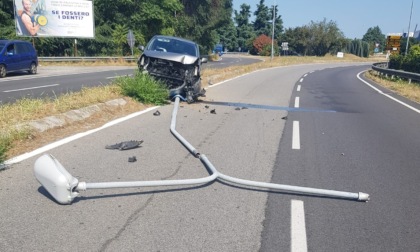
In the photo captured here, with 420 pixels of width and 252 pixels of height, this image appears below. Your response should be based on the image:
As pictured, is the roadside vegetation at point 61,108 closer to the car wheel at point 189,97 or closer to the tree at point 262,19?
the car wheel at point 189,97

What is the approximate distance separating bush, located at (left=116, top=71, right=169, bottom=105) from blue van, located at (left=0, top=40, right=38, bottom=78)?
10593 mm

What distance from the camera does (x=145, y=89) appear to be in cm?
1059

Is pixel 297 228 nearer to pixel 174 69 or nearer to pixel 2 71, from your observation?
pixel 174 69

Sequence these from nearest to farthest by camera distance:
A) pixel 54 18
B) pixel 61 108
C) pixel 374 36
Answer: pixel 61 108 → pixel 54 18 → pixel 374 36

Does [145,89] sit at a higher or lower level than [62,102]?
higher

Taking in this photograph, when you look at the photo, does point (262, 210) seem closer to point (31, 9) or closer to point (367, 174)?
point (367, 174)

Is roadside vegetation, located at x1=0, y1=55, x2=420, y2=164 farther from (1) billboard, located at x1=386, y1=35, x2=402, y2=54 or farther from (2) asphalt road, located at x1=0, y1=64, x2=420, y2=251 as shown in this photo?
(1) billboard, located at x1=386, y1=35, x2=402, y2=54

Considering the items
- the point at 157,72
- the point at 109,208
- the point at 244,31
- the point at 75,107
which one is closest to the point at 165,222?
the point at 109,208

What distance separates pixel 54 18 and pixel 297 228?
3515 centimetres

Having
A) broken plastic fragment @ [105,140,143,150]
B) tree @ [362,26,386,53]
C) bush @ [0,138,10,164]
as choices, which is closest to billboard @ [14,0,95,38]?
bush @ [0,138,10,164]

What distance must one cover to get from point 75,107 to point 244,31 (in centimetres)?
10320

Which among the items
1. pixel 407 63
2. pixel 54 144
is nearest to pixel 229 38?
pixel 407 63

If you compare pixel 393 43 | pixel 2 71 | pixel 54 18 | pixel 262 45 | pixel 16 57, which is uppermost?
pixel 54 18

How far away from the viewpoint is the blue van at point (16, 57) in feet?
60.8
